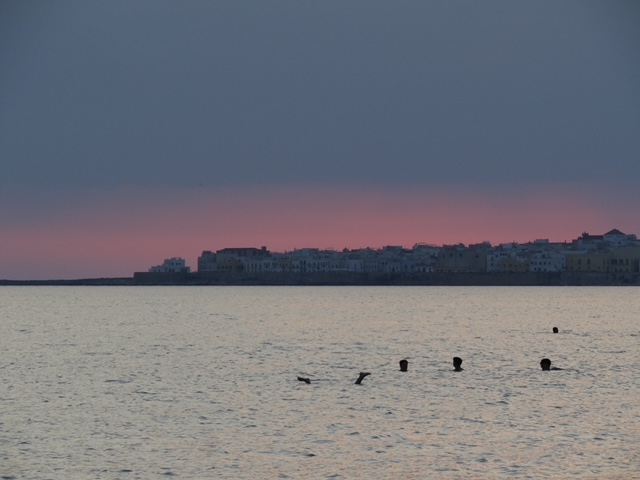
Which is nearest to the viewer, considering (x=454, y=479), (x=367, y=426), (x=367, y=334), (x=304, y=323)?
(x=454, y=479)

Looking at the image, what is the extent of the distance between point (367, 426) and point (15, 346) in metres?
36.4

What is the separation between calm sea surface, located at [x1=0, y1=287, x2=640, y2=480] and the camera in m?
22.6

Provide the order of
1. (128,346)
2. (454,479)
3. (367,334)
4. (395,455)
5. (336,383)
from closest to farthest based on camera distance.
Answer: (454,479)
(395,455)
(336,383)
(128,346)
(367,334)

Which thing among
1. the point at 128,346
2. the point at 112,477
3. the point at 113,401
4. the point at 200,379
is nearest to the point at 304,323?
the point at 128,346

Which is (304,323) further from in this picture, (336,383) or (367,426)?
(367,426)

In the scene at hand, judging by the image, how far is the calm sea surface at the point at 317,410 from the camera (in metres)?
22.6

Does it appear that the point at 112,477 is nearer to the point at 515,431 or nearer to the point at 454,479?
the point at 454,479

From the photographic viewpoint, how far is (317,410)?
30.8 m

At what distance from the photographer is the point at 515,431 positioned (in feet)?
87.2

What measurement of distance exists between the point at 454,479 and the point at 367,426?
22.3 ft

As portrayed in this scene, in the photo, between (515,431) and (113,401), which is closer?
(515,431)

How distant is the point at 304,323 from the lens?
88750 millimetres

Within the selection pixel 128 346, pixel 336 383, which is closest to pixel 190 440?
pixel 336 383

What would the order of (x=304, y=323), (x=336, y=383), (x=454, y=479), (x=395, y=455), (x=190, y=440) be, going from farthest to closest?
1. (x=304, y=323)
2. (x=336, y=383)
3. (x=190, y=440)
4. (x=395, y=455)
5. (x=454, y=479)
